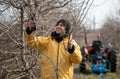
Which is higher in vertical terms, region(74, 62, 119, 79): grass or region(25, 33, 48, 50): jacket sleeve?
region(25, 33, 48, 50): jacket sleeve

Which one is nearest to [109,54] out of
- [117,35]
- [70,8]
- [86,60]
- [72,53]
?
[86,60]

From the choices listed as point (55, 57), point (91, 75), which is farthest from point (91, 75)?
point (55, 57)

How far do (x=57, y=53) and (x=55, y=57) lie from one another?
6 cm

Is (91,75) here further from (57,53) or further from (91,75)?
(57,53)

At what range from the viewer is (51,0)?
5.86 m

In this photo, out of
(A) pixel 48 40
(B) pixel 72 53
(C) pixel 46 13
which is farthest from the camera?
(C) pixel 46 13

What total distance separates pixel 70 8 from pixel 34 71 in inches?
52.6

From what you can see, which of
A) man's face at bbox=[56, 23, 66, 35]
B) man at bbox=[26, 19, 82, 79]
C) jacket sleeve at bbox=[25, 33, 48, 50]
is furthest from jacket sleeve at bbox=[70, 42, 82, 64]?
jacket sleeve at bbox=[25, 33, 48, 50]

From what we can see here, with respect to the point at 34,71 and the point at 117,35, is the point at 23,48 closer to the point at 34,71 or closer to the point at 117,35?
the point at 34,71

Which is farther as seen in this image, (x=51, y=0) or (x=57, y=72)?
(x=51, y=0)

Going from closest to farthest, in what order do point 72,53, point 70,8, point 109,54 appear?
1. point 72,53
2. point 70,8
3. point 109,54

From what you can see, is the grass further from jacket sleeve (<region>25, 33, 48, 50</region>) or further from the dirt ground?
jacket sleeve (<region>25, 33, 48, 50</region>)

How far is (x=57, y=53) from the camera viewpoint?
503 centimetres

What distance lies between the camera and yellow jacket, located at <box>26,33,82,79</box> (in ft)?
16.4
